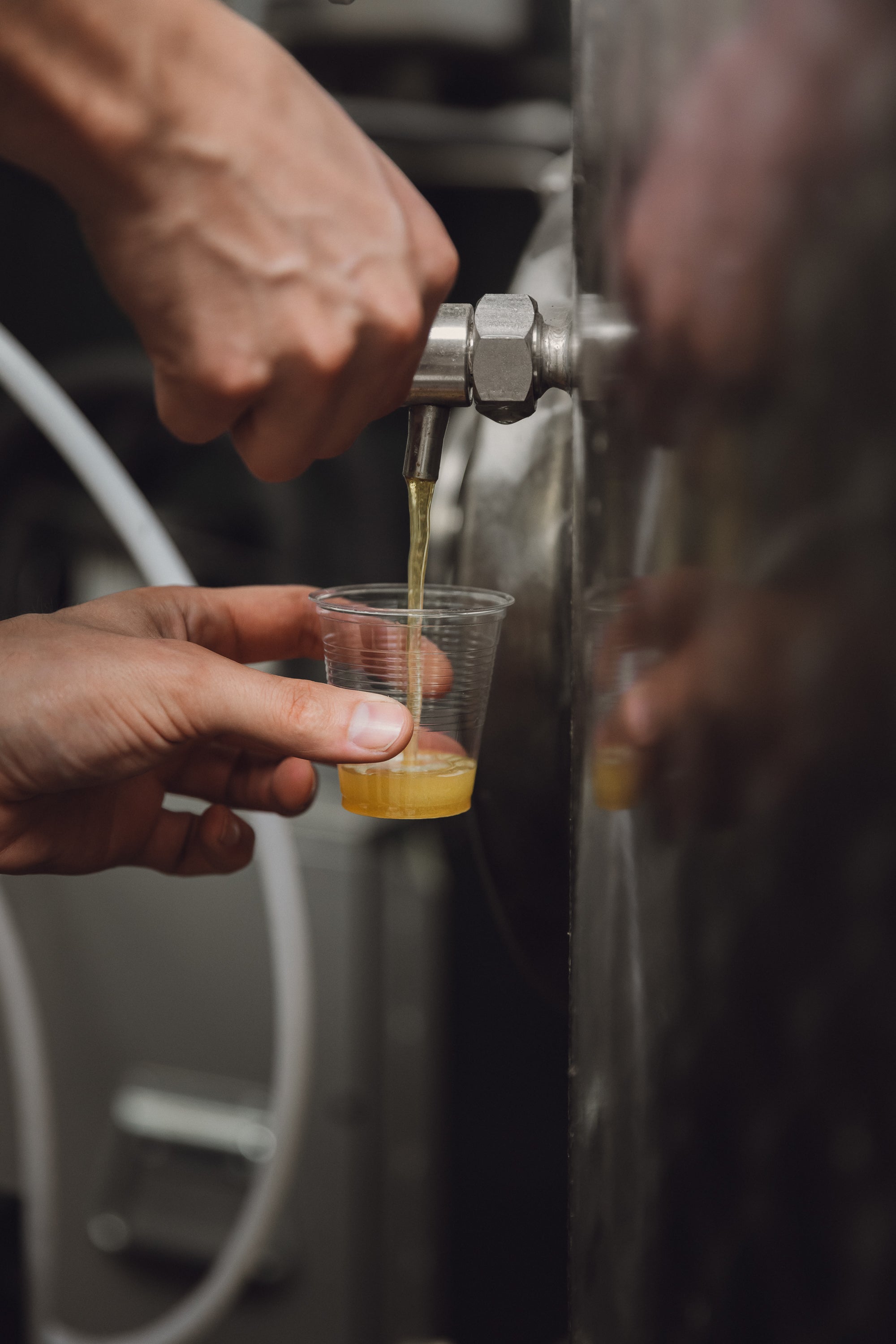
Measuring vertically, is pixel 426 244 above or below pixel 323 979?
above

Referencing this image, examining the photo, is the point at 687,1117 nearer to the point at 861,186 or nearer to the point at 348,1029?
the point at 861,186

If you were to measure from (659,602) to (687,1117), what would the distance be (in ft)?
0.49

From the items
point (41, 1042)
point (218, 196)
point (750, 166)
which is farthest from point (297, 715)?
point (41, 1042)

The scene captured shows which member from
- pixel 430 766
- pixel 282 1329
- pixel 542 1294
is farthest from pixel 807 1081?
pixel 542 1294

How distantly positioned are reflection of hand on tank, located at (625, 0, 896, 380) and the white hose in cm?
75

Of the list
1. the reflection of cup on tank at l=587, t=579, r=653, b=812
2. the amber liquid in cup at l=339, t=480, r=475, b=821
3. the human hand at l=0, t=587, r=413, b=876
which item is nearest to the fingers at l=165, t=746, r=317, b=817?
the human hand at l=0, t=587, r=413, b=876

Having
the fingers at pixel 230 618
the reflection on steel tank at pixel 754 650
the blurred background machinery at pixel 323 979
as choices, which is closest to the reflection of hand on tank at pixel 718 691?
the reflection on steel tank at pixel 754 650

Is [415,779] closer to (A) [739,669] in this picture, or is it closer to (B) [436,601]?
(B) [436,601]

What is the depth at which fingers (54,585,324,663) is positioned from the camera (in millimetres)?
735

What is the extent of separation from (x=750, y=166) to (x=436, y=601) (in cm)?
41

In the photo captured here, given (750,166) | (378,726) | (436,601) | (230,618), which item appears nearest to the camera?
(750,166)

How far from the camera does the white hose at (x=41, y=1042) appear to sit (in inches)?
40.4

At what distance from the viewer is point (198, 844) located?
818 mm

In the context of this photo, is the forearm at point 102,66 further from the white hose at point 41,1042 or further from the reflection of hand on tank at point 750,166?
the white hose at point 41,1042
